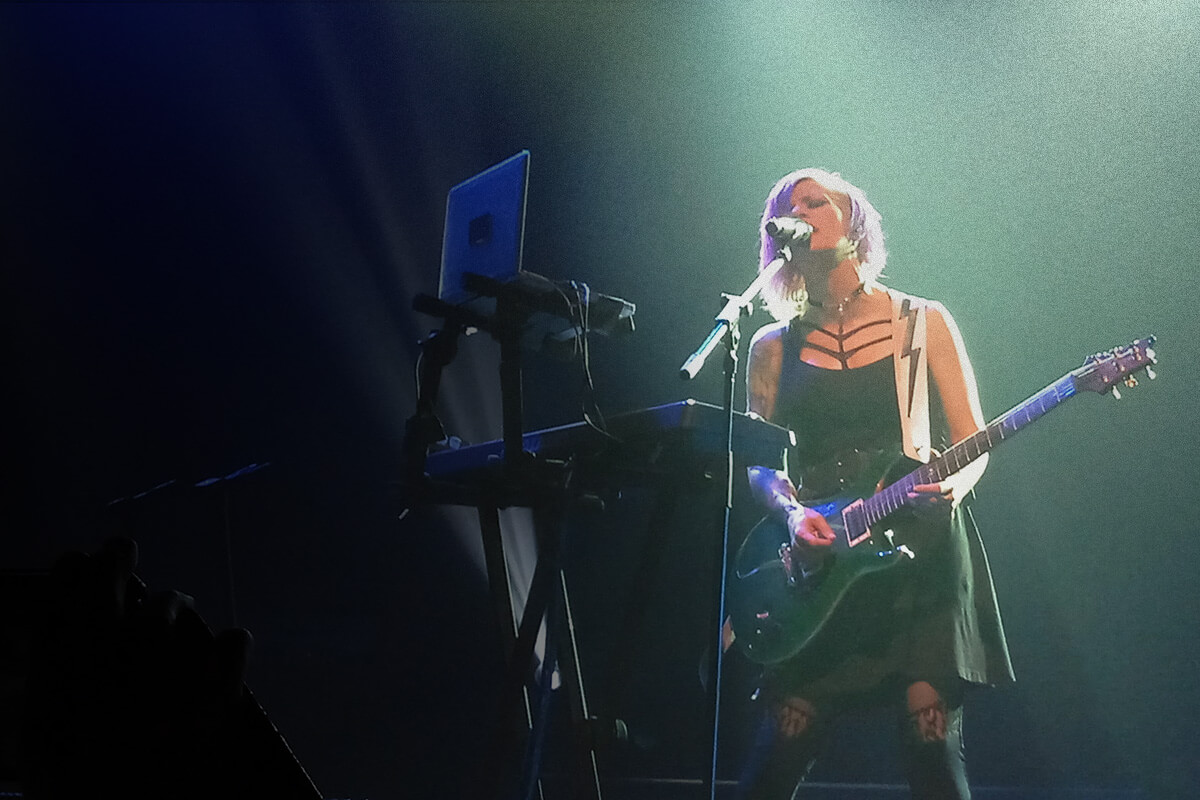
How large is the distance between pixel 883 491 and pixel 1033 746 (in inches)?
44.0

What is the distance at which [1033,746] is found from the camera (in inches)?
112

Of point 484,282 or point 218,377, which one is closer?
point 484,282

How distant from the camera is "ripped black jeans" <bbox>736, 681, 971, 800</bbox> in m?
2.05

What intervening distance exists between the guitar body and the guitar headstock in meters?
0.56

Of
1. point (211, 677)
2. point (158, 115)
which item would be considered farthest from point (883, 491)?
point (158, 115)

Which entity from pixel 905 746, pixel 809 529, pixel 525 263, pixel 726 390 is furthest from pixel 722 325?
pixel 525 263

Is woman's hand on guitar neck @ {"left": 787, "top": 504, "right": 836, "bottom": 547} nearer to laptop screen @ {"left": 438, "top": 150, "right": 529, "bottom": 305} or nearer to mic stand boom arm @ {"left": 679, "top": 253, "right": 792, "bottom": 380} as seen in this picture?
mic stand boom arm @ {"left": 679, "top": 253, "right": 792, "bottom": 380}

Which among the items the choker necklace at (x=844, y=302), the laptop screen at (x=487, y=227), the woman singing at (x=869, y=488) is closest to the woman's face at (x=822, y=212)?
the woman singing at (x=869, y=488)

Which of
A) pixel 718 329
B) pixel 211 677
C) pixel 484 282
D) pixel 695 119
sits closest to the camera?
pixel 211 677

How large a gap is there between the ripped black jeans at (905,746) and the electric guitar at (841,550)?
0.47 feet

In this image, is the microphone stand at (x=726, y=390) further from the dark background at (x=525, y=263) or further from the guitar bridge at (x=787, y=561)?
the dark background at (x=525, y=263)

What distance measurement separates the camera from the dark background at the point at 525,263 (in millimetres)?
2799

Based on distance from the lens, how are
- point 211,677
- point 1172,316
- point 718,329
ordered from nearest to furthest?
point 211,677
point 718,329
point 1172,316

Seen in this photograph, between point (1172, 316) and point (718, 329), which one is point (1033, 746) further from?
point (718, 329)
